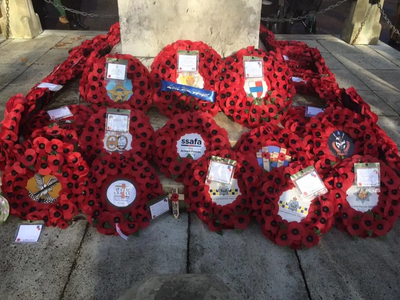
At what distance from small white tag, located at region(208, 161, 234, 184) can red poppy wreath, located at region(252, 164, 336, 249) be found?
0.25 m

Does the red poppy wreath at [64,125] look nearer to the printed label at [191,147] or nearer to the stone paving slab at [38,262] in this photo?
the stone paving slab at [38,262]

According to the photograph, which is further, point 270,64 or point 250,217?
point 270,64

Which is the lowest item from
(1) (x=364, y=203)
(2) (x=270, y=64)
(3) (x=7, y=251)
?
(3) (x=7, y=251)

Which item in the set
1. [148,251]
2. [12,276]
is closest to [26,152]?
[12,276]

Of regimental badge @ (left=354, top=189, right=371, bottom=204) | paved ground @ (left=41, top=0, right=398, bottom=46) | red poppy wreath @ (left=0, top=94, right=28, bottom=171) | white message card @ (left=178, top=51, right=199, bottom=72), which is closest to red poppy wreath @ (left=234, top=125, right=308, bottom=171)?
regimental badge @ (left=354, top=189, right=371, bottom=204)

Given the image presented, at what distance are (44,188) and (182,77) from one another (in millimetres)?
1678

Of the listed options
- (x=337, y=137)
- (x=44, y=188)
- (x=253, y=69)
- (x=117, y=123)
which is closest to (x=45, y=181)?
(x=44, y=188)

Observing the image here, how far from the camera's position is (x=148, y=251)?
2.47 meters

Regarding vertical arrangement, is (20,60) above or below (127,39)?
below

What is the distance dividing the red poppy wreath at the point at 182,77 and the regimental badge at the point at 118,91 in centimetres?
27

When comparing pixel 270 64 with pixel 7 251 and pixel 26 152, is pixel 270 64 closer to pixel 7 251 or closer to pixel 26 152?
pixel 26 152

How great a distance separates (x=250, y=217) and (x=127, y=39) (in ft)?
7.52

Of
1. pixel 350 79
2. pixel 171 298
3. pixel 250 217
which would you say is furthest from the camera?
pixel 350 79

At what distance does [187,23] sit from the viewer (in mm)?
3535
